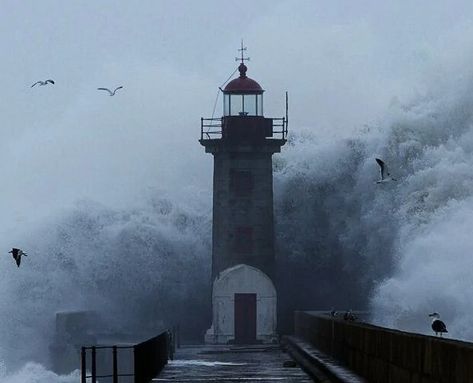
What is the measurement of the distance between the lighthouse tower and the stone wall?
11.1 metres

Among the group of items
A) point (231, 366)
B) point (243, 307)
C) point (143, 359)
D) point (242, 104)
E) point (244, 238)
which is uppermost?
point (242, 104)

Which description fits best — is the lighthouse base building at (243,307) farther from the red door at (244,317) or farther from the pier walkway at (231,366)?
the pier walkway at (231,366)

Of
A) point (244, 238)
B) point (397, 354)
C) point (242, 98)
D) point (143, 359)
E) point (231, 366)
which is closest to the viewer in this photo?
point (397, 354)

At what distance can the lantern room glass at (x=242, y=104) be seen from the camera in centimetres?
3334

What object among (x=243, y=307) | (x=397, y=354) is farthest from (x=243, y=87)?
(x=397, y=354)

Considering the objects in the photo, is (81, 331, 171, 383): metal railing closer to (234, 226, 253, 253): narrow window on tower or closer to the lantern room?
(234, 226, 253, 253): narrow window on tower

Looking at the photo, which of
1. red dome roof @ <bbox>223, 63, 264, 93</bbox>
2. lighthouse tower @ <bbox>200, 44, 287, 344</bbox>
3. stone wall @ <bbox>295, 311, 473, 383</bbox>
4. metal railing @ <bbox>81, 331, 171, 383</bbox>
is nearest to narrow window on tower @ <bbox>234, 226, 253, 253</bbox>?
lighthouse tower @ <bbox>200, 44, 287, 344</bbox>

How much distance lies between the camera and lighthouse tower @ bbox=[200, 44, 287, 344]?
32812 mm

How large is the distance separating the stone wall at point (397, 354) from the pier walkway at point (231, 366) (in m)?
0.74

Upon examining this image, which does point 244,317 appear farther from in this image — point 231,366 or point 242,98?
point 231,366

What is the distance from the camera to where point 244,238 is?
109 feet

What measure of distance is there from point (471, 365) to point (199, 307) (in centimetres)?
2841

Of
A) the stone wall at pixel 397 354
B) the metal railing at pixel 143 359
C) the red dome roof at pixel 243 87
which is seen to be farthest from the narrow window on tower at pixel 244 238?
the stone wall at pixel 397 354

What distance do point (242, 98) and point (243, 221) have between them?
263cm
